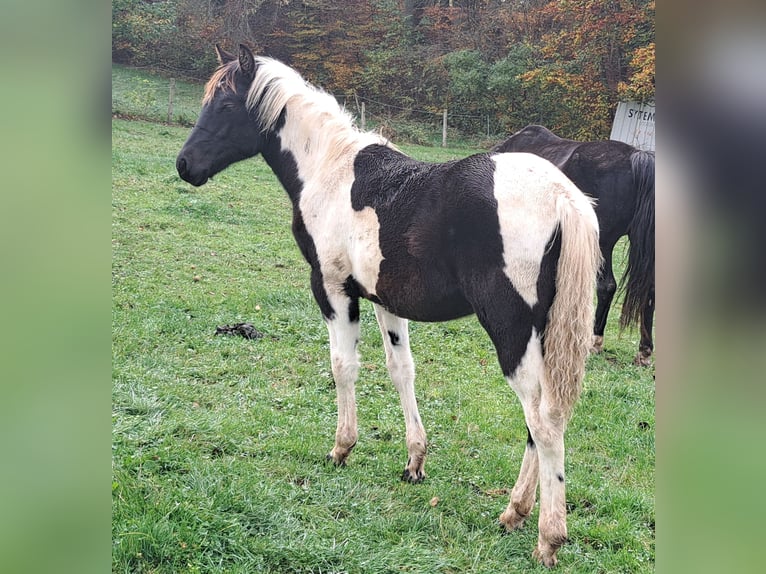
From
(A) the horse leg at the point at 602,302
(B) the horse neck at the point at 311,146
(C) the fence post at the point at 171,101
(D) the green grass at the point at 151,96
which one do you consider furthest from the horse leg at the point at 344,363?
(C) the fence post at the point at 171,101

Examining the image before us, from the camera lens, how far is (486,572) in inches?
95.7

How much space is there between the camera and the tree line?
486 inches

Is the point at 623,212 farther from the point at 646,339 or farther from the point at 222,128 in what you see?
the point at 222,128

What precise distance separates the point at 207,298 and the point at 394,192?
3.37 meters

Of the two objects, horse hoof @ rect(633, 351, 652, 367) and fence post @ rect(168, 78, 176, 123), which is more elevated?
fence post @ rect(168, 78, 176, 123)

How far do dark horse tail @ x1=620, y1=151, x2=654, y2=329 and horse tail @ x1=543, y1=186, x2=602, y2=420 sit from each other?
2.54 m

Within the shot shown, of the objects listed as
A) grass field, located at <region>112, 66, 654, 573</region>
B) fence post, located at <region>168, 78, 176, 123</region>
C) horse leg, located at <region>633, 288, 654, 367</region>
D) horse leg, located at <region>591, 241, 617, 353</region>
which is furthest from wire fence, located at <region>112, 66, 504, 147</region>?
horse leg, located at <region>633, 288, 654, 367</region>

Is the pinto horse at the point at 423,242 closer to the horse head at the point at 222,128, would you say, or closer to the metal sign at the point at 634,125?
the horse head at the point at 222,128

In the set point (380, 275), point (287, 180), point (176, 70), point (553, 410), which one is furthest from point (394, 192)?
point (176, 70)

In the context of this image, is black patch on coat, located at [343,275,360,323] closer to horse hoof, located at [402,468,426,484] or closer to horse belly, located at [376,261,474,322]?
horse belly, located at [376,261,474,322]

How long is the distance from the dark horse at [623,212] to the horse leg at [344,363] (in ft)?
8.10

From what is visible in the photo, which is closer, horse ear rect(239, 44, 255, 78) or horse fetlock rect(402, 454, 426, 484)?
horse fetlock rect(402, 454, 426, 484)
